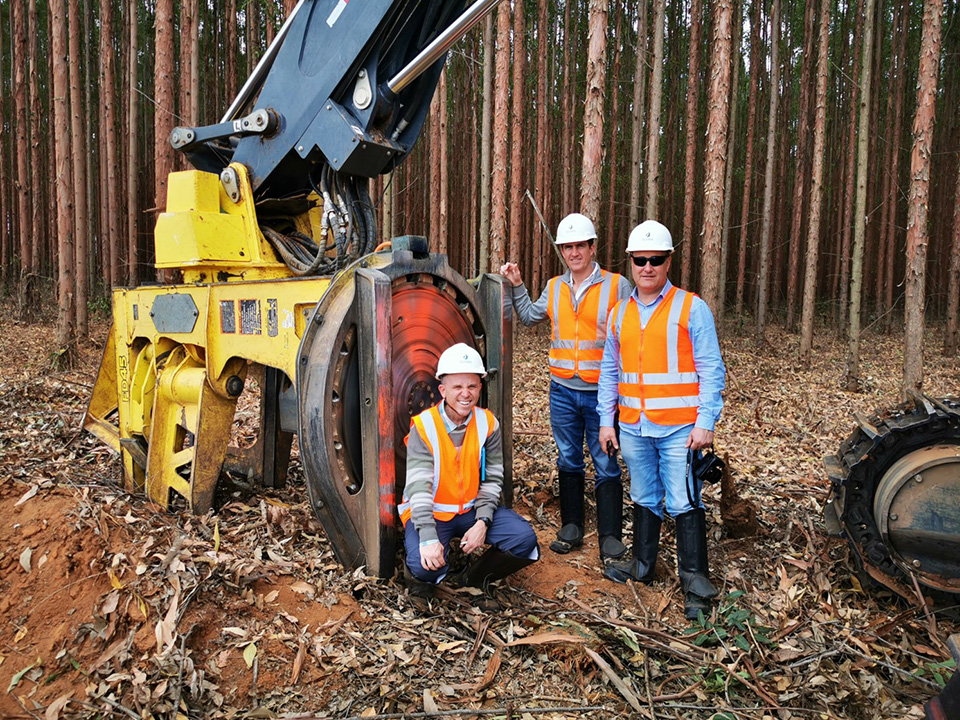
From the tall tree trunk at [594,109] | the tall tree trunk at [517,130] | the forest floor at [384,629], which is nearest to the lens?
the forest floor at [384,629]

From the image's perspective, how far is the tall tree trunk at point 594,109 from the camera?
24.1ft

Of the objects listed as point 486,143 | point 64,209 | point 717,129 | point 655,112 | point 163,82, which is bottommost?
point 64,209

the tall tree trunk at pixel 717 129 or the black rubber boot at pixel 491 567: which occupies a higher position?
the tall tree trunk at pixel 717 129

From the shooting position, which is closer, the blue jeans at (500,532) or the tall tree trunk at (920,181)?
the blue jeans at (500,532)

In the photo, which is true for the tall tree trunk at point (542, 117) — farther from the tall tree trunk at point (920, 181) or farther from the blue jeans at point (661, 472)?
the blue jeans at point (661, 472)

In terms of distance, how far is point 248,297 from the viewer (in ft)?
13.5

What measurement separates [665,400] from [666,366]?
0.20 m

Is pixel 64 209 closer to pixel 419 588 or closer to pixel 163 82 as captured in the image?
pixel 163 82

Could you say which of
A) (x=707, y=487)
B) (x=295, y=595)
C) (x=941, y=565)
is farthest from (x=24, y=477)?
(x=941, y=565)

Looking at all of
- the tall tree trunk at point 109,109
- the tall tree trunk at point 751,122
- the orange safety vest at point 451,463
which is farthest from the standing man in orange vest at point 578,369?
the tall tree trunk at point 751,122

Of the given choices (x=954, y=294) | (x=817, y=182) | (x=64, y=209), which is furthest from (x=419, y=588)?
(x=954, y=294)

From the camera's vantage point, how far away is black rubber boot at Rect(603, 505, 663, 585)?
412cm

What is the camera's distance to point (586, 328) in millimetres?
4586

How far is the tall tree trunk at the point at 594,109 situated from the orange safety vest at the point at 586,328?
2.94 meters
